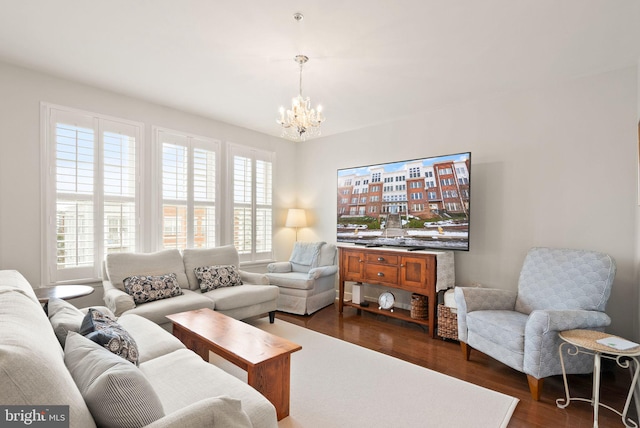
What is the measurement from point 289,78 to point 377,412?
3.09 metres

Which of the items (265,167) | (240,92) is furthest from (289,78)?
(265,167)

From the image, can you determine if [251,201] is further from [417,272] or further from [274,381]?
[274,381]

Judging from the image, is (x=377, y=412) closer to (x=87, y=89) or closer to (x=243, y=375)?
(x=243, y=375)

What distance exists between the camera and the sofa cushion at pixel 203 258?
399 cm

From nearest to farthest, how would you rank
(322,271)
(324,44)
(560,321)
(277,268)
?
(560,321) → (324,44) → (322,271) → (277,268)

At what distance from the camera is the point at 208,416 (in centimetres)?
110

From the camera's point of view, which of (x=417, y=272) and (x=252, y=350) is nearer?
(x=252, y=350)

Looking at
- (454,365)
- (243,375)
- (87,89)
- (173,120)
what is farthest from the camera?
(173,120)

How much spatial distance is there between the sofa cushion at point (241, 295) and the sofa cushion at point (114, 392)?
89.7 inches

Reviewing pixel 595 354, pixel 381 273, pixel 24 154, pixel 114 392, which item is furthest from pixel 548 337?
Answer: pixel 24 154

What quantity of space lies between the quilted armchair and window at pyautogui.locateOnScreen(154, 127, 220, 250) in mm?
3494

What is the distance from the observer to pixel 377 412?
2.20 metres

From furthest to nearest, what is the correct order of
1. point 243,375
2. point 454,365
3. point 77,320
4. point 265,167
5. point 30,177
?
point 265,167 → point 30,177 → point 454,365 → point 243,375 → point 77,320

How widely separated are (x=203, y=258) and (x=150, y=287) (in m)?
0.85
